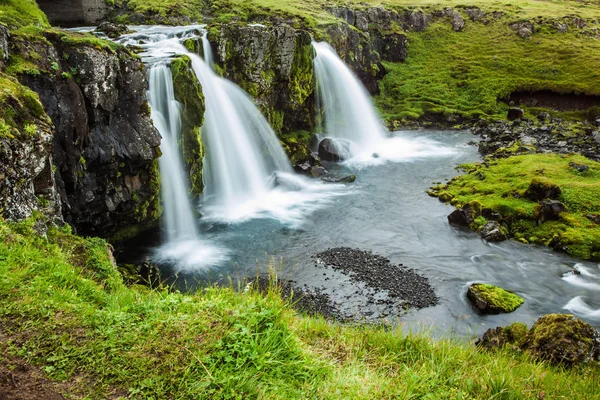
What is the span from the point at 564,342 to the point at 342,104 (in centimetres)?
3363

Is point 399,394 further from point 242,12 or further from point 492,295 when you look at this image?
point 242,12

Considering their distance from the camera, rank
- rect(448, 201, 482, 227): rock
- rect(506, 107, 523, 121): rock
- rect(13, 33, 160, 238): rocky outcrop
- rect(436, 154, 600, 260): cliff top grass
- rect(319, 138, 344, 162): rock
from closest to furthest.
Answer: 1. rect(13, 33, 160, 238): rocky outcrop
2. rect(436, 154, 600, 260): cliff top grass
3. rect(448, 201, 482, 227): rock
4. rect(319, 138, 344, 162): rock
5. rect(506, 107, 523, 121): rock

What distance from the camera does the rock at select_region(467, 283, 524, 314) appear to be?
1509 centimetres

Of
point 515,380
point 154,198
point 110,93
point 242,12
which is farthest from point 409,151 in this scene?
point 515,380

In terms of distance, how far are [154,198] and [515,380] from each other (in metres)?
18.3

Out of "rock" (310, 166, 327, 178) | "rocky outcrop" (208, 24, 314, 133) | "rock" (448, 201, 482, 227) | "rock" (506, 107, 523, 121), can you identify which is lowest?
"rock" (448, 201, 482, 227)

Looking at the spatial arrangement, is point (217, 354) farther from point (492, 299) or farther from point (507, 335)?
point (492, 299)

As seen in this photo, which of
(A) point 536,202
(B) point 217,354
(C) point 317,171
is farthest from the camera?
(C) point 317,171

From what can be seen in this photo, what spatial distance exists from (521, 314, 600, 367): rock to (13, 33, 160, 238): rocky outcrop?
16.2 metres

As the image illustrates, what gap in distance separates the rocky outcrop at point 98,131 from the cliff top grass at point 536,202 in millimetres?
A: 18067

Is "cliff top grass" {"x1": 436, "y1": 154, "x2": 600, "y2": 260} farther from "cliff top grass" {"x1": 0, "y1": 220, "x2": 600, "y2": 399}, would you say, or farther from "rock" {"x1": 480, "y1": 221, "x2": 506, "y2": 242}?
"cliff top grass" {"x1": 0, "y1": 220, "x2": 600, "y2": 399}

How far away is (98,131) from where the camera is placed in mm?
17734

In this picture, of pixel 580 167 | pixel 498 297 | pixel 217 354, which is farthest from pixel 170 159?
pixel 580 167

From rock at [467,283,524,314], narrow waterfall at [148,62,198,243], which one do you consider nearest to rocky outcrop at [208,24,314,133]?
narrow waterfall at [148,62,198,243]
